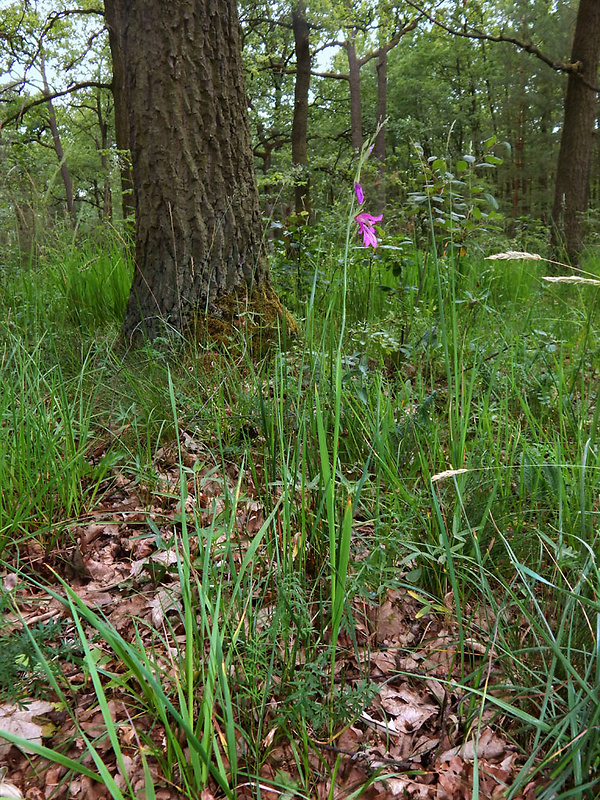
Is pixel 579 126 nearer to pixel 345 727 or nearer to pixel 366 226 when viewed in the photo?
pixel 366 226

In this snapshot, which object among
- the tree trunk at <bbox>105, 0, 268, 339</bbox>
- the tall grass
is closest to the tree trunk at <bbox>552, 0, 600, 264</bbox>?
the tall grass

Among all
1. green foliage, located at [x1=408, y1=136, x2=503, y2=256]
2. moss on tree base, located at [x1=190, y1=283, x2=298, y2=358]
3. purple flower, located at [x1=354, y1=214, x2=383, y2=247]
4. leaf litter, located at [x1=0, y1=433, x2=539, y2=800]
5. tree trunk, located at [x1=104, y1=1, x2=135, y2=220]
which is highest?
tree trunk, located at [x1=104, y1=1, x2=135, y2=220]

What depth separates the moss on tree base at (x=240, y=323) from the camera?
8.54 ft

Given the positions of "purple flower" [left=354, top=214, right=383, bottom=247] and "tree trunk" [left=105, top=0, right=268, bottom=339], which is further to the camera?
"tree trunk" [left=105, top=0, right=268, bottom=339]

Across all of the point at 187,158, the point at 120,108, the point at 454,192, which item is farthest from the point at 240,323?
the point at 120,108

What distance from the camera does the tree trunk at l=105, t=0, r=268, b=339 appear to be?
98.1 inches

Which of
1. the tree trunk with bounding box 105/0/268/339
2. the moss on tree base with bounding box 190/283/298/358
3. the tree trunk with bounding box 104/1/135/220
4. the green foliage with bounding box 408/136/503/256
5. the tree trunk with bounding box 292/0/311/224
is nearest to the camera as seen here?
the green foliage with bounding box 408/136/503/256

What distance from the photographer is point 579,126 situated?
6.23 metres

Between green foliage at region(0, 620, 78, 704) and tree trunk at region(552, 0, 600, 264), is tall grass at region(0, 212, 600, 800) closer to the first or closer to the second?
green foliage at region(0, 620, 78, 704)

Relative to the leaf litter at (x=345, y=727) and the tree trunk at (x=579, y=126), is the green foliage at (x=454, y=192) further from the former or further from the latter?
the tree trunk at (x=579, y=126)

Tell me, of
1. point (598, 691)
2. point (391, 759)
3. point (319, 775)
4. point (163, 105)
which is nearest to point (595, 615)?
point (598, 691)

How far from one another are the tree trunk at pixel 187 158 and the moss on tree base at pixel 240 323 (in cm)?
5

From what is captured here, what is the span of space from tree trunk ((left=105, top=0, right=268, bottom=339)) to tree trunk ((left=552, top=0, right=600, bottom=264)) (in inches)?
189

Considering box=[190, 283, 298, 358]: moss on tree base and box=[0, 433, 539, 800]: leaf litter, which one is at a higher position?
box=[190, 283, 298, 358]: moss on tree base
